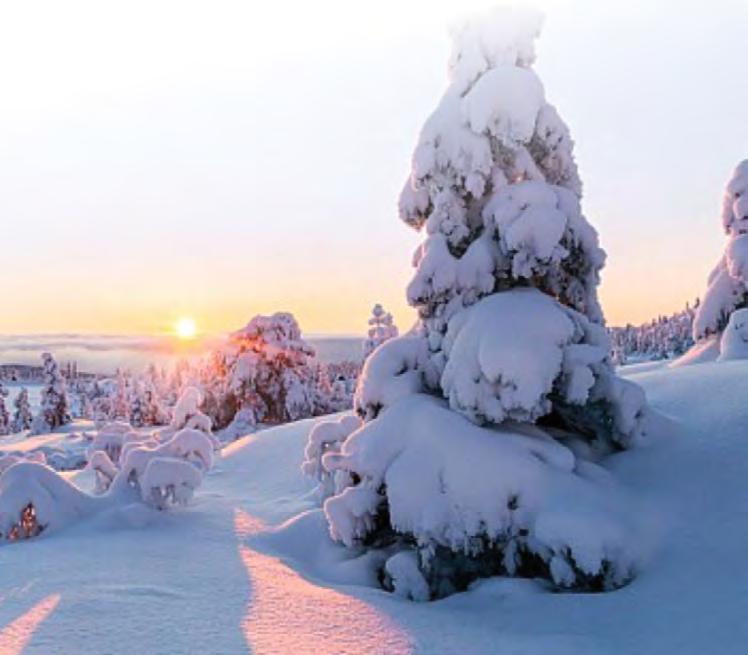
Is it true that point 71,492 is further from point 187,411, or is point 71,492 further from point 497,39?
point 187,411

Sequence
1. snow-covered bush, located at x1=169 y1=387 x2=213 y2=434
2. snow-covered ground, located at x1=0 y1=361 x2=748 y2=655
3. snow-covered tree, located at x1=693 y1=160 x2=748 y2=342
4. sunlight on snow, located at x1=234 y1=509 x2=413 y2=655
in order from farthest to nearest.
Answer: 1. snow-covered bush, located at x1=169 y1=387 x2=213 y2=434
2. snow-covered tree, located at x1=693 y1=160 x2=748 y2=342
3. snow-covered ground, located at x1=0 y1=361 x2=748 y2=655
4. sunlight on snow, located at x1=234 y1=509 x2=413 y2=655

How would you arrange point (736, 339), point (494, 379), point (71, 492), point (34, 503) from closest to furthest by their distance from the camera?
1. point (494, 379)
2. point (34, 503)
3. point (71, 492)
4. point (736, 339)

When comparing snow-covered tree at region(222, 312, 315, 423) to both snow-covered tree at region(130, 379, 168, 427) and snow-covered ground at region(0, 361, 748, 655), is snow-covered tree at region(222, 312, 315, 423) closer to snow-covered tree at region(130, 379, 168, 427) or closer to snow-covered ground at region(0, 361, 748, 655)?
snow-covered ground at region(0, 361, 748, 655)

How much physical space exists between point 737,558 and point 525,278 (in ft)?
14.5

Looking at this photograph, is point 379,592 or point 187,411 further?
point 187,411

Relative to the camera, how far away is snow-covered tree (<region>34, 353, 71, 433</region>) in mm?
62438

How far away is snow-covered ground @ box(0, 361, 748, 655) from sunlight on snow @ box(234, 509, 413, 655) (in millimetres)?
24

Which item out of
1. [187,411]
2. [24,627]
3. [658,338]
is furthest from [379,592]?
[658,338]

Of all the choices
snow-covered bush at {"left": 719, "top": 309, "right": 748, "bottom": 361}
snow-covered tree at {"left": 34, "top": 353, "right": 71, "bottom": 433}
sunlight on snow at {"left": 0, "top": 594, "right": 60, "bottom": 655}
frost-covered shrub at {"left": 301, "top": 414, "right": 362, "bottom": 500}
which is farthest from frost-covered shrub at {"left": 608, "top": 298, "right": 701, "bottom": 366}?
sunlight on snow at {"left": 0, "top": 594, "right": 60, "bottom": 655}

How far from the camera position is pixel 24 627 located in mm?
6004

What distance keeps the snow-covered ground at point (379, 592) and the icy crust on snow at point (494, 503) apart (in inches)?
11.7

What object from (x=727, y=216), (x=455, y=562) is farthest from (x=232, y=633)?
(x=727, y=216)

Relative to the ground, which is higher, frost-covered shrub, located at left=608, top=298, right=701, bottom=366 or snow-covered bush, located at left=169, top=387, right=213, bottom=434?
frost-covered shrub, located at left=608, top=298, right=701, bottom=366

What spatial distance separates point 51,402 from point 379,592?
2451 inches
